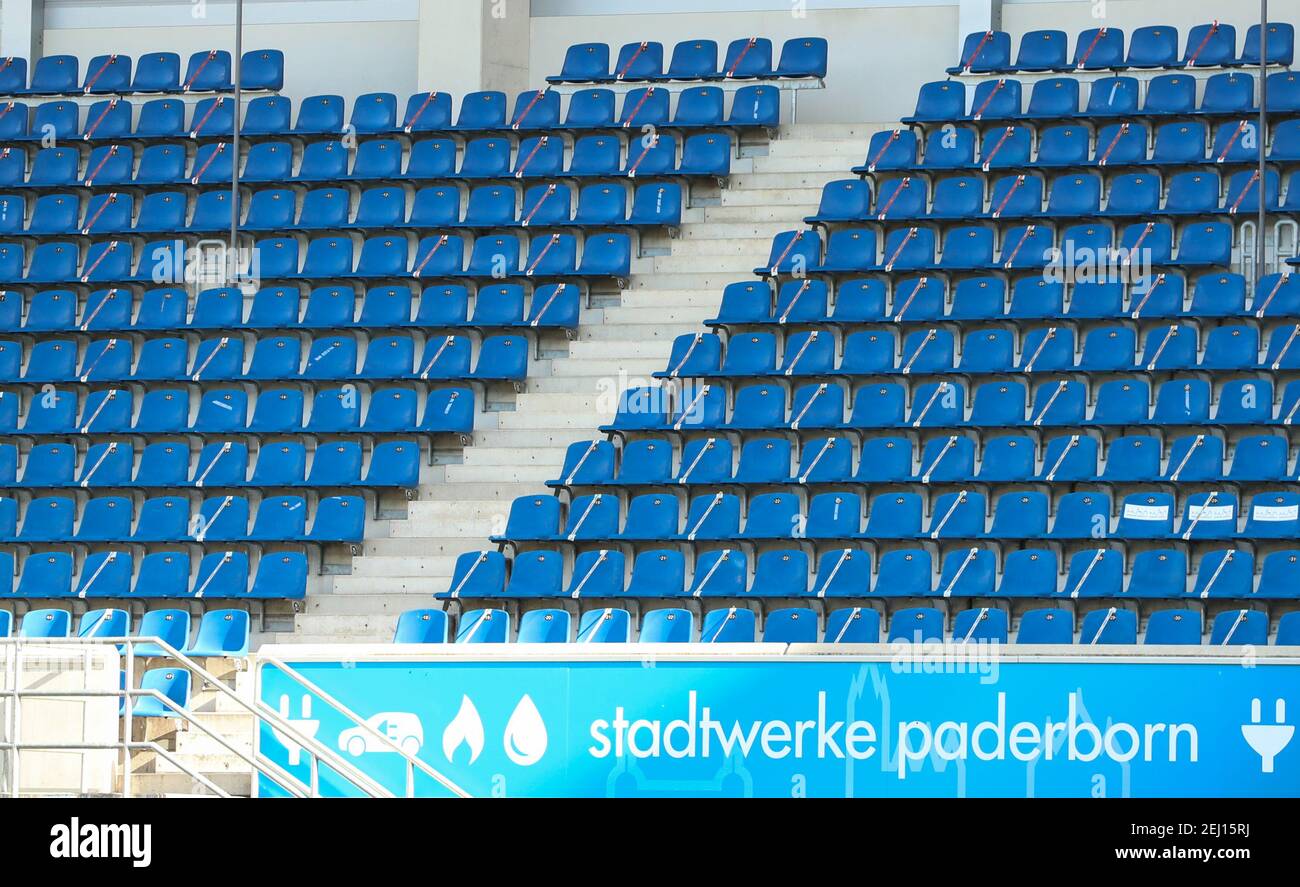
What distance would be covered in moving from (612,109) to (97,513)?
483cm

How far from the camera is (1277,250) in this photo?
45.0 ft

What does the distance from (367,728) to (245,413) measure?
602 centimetres

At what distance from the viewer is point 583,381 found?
14.0 m

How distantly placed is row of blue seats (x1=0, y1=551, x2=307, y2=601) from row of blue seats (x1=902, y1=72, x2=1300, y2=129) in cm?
541

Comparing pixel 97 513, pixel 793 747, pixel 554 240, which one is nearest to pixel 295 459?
pixel 97 513

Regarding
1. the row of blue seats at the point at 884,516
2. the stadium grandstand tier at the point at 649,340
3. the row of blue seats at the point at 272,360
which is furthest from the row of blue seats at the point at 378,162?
the row of blue seats at the point at 884,516

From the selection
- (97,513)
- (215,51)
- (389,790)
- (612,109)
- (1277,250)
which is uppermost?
(215,51)

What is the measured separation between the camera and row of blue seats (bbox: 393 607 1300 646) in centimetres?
1048

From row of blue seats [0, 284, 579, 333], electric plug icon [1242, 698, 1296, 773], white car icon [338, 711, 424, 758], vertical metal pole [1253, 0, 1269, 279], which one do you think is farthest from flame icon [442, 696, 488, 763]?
vertical metal pole [1253, 0, 1269, 279]

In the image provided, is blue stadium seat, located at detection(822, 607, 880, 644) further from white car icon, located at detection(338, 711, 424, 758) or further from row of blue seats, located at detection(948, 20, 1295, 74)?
row of blue seats, located at detection(948, 20, 1295, 74)
